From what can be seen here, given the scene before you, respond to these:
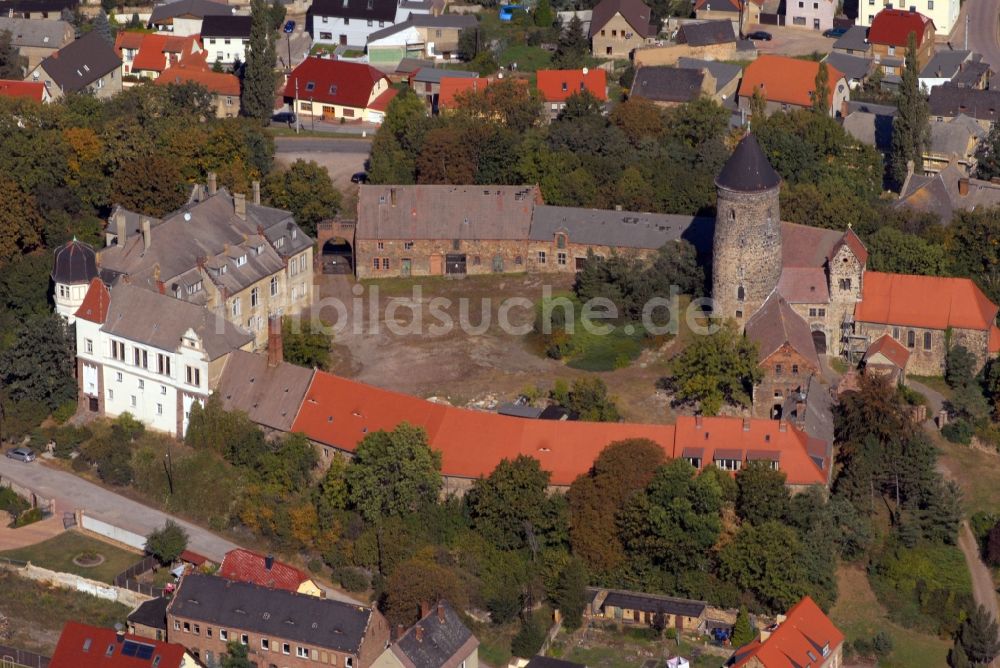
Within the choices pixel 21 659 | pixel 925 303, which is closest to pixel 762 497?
pixel 925 303

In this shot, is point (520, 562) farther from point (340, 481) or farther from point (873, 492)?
point (873, 492)

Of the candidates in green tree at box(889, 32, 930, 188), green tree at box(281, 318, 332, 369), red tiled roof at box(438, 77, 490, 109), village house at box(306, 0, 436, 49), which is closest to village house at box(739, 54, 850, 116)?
green tree at box(889, 32, 930, 188)

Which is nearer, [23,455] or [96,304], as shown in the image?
[23,455]

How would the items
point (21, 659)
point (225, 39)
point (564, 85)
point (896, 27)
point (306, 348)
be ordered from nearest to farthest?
point (21, 659), point (306, 348), point (564, 85), point (896, 27), point (225, 39)

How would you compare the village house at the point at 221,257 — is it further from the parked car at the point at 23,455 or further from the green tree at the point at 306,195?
the parked car at the point at 23,455

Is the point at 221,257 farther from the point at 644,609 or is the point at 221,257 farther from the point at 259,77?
the point at 644,609

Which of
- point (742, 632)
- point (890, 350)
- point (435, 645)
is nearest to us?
point (435, 645)

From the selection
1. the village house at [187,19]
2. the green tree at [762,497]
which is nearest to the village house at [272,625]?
the green tree at [762,497]
